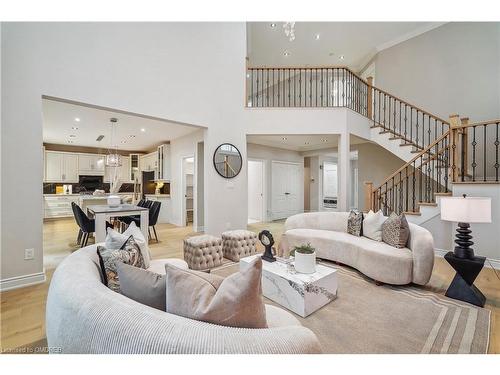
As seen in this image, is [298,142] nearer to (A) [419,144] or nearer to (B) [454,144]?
(A) [419,144]

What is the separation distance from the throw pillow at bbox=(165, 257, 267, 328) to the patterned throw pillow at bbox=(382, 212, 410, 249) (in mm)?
2520

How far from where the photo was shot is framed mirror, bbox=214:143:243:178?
15.8 feet

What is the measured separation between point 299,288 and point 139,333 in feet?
5.11

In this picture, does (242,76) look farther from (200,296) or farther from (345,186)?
(200,296)

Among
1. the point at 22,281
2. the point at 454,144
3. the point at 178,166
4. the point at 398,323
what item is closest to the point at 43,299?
the point at 22,281

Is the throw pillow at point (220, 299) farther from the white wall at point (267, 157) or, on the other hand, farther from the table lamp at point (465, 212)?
the white wall at point (267, 157)

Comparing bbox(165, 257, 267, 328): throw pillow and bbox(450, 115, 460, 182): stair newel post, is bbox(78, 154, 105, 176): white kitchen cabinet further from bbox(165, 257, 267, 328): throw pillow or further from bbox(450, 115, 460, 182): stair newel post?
bbox(450, 115, 460, 182): stair newel post

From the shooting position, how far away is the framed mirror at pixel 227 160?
4.81 metres

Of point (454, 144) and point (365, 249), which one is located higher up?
point (454, 144)

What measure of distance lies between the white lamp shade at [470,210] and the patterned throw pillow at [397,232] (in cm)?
56

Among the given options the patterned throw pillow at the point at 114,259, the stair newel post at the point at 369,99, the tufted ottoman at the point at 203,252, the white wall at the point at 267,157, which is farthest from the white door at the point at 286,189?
the patterned throw pillow at the point at 114,259

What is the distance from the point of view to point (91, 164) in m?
8.35
